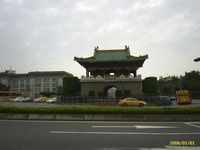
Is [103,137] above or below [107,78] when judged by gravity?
below

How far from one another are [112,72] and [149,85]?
8.43m

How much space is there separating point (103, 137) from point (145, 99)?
39.2 meters

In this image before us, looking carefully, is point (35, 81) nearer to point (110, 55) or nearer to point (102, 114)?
point (110, 55)

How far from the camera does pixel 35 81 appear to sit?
150250 mm

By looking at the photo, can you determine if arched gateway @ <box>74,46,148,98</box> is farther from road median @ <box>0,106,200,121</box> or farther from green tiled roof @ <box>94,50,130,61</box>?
road median @ <box>0,106,200,121</box>

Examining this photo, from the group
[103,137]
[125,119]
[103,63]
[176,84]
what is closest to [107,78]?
[103,63]

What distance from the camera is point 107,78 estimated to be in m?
56.9

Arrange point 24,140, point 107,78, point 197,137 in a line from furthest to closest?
point 107,78, point 197,137, point 24,140

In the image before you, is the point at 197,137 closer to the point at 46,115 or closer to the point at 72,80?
the point at 46,115

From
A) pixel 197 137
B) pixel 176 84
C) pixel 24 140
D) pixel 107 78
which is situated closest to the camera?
pixel 24 140

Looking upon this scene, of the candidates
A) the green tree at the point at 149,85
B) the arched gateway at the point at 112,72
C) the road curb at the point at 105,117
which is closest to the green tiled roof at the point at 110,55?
the arched gateway at the point at 112,72

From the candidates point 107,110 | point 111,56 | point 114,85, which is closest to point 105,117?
point 107,110

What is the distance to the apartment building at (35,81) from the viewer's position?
146125mm

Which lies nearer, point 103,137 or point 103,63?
point 103,137
